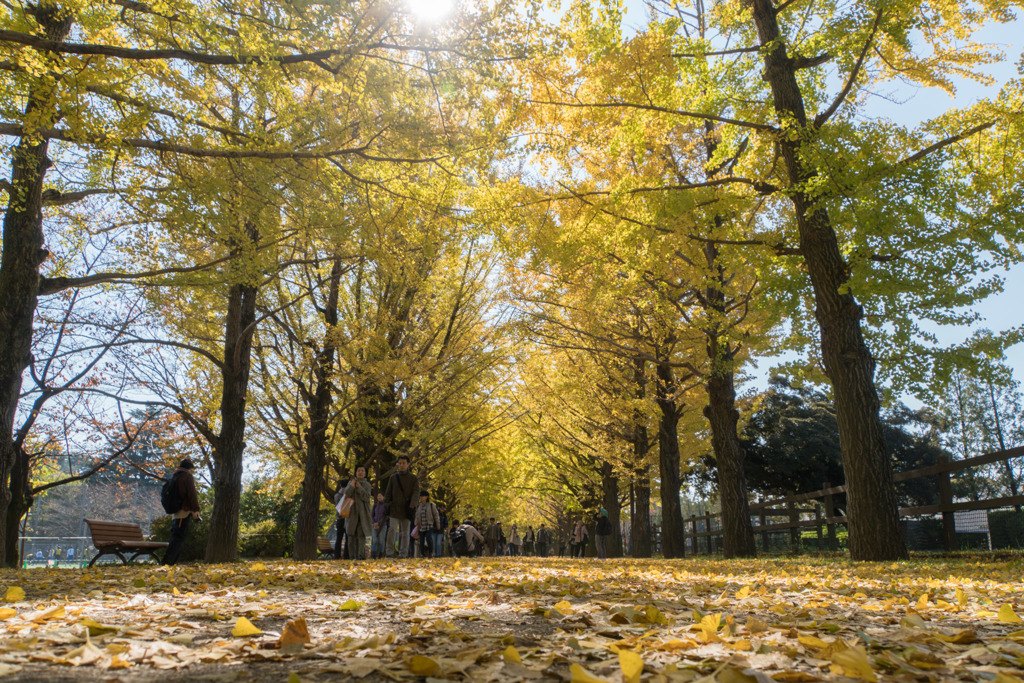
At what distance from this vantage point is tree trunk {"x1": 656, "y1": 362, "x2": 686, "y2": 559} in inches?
570

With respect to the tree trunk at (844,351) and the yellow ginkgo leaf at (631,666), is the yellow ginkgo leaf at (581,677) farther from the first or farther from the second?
the tree trunk at (844,351)

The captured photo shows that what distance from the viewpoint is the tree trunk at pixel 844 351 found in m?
7.98

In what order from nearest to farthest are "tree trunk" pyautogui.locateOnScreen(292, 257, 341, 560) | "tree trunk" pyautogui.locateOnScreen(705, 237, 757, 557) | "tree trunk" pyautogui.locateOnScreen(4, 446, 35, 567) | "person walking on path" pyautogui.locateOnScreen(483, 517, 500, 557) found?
"tree trunk" pyautogui.locateOnScreen(4, 446, 35, 567) → "tree trunk" pyautogui.locateOnScreen(705, 237, 757, 557) → "tree trunk" pyautogui.locateOnScreen(292, 257, 341, 560) → "person walking on path" pyautogui.locateOnScreen(483, 517, 500, 557)

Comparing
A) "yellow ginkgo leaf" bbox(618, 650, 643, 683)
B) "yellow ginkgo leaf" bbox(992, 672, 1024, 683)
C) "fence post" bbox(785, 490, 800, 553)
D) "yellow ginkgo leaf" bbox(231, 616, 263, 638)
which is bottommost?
"fence post" bbox(785, 490, 800, 553)

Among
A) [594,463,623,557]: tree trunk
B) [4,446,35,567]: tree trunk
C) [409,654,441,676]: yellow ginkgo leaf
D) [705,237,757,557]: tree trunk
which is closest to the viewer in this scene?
[409,654,441,676]: yellow ginkgo leaf

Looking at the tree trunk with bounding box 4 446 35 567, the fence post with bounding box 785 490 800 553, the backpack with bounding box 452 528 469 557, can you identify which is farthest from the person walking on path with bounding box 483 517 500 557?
the tree trunk with bounding box 4 446 35 567

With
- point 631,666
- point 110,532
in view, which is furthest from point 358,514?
point 631,666

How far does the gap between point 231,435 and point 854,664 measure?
419 inches

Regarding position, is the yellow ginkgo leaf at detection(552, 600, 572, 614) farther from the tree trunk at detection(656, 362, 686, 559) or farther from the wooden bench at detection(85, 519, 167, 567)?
the tree trunk at detection(656, 362, 686, 559)

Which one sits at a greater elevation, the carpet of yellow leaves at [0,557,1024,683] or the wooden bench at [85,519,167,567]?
the carpet of yellow leaves at [0,557,1024,683]

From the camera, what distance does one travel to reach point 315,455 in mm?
13031

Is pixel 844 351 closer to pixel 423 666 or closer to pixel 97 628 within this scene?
pixel 423 666

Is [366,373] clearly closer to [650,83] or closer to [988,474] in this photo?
[650,83]

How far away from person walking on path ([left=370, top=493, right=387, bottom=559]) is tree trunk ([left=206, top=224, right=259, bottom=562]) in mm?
3280
